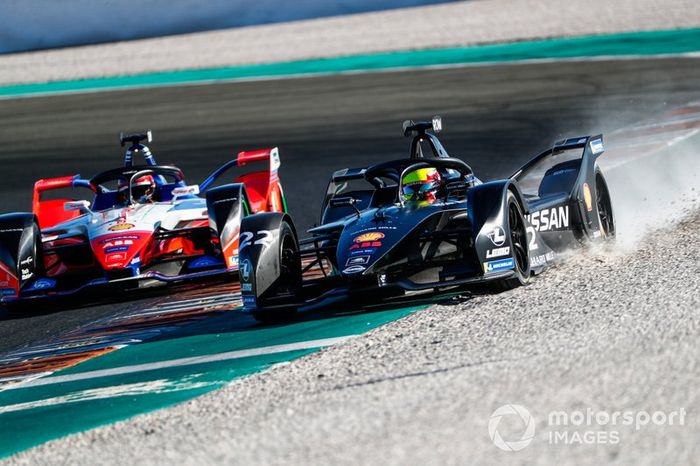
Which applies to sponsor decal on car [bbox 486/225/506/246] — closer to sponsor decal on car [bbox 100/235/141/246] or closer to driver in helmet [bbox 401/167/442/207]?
driver in helmet [bbox 401/167/442/207]

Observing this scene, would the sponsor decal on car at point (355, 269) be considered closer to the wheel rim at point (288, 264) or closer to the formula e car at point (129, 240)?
the wheel rim at point (288, 264)

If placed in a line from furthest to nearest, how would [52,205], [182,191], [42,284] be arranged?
[52,205] → [182,191] → [42,284]

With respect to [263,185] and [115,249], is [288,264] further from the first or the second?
[263,185]

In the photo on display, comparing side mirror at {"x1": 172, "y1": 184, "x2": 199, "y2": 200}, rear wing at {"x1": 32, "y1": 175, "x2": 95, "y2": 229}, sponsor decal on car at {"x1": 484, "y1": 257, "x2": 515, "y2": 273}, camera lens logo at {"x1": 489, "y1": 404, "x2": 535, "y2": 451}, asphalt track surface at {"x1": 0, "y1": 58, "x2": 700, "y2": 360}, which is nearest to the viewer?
camera lens logo at {"x1": 489, "y1": 404, "x2": 535, "y2": 451}

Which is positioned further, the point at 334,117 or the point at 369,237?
the point at 334,117

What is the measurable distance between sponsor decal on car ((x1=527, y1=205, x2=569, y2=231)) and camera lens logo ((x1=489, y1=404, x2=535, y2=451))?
173 inches

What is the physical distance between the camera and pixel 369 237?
904 cm

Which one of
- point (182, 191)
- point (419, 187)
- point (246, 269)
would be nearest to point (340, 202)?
point (419, 187)

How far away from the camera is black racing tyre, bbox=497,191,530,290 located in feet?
28.6

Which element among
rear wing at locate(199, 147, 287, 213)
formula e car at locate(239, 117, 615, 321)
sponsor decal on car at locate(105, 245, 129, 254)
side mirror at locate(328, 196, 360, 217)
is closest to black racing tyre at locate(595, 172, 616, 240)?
formula e car at locate(239, 117, 615, 321)

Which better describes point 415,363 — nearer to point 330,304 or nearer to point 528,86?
point 330,304

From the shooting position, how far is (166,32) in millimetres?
36906

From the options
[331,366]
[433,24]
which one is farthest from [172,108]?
[331,366]

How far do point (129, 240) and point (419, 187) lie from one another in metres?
3.08
